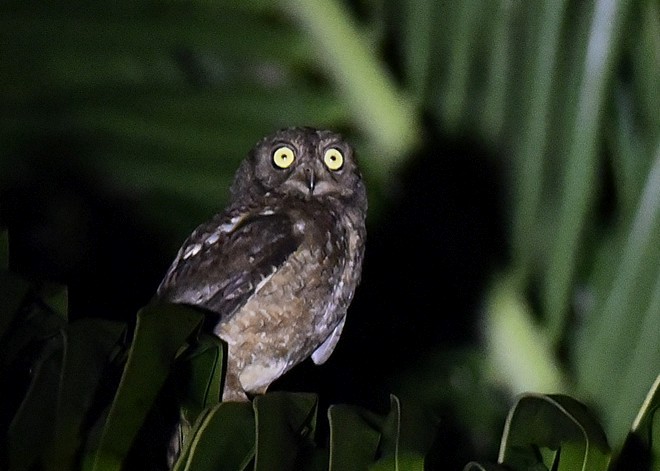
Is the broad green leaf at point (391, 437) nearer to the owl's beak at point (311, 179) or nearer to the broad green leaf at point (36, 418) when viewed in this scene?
the broad green leaf at point (36, 418)

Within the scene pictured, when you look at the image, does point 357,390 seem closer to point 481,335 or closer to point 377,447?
point 481,335

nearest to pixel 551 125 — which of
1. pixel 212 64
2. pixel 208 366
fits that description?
pixel 212 64

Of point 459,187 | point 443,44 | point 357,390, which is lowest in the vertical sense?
point 357,390

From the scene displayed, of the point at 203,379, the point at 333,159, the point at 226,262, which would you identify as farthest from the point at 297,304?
the point at 203,379

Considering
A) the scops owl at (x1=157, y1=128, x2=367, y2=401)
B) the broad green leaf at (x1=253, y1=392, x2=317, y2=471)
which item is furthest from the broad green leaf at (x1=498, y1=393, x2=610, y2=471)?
the scops owl at (x1=157, y1=128, x2=367, y2=401)

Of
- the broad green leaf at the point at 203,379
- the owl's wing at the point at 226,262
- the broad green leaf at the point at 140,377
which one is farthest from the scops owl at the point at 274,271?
the broad green leaf at the point at 140,377
